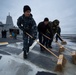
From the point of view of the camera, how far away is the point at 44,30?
9.20m

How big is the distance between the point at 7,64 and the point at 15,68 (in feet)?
1.66

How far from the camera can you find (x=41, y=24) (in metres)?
9.05

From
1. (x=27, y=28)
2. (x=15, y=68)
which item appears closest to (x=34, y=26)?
(x=27, y=28)

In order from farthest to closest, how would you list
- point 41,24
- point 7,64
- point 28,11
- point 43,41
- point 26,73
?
point 43,41
point 41,24
point 28,11
point 7,64
point 26,73

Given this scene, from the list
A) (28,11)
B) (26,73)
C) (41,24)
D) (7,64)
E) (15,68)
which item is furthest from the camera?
(41,24)

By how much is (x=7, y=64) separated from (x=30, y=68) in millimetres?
821

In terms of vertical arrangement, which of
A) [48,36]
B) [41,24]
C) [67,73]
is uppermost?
[41,24]

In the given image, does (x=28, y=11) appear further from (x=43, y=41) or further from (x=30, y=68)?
(x=43, y=41)

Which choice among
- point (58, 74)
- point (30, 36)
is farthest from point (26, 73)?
point (30, 36)

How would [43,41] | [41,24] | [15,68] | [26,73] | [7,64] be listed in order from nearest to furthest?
[26,73], [15,68], [7,64], [41,24], [43,41]

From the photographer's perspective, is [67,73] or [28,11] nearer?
[67,73]

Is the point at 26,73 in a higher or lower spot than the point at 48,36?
lower

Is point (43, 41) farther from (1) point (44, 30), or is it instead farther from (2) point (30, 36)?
(2) point (30, 36)

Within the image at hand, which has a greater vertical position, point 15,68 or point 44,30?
point 44,30
